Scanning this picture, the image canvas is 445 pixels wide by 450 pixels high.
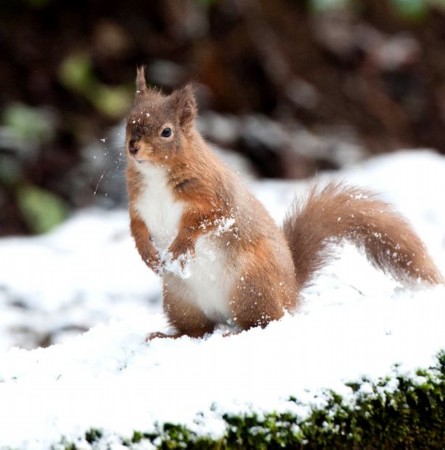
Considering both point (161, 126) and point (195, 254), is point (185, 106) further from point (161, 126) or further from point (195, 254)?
point (195, 254)

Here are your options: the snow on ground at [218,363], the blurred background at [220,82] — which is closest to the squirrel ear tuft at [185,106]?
the snow on ground at [218,363]

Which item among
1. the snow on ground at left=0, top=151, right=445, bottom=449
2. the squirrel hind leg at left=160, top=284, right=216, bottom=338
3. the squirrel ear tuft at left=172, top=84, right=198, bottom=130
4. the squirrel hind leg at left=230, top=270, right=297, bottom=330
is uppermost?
the squirrel ear tuft at left=172, top=84, right=198, bottom=130

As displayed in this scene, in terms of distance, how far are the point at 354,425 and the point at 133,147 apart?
2.82 feet

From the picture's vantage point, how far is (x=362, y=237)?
8.86 feet

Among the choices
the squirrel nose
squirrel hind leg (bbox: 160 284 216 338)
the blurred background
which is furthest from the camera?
the blurred background

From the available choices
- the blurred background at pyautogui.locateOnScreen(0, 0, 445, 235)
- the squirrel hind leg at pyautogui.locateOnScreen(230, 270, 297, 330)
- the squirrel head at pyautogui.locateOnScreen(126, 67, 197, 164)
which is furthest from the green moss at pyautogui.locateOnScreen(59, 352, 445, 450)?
the blurred background at pyautogui.locateOnScreen(0, 0, 445, 235)

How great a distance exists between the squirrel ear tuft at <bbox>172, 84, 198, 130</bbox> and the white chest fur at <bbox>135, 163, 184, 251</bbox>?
16 centimetres

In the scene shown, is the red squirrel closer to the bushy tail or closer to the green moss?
the bushy tail

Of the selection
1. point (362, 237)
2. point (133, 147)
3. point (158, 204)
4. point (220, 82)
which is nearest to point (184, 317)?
point (158, 204)

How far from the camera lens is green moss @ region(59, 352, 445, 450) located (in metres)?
1.79

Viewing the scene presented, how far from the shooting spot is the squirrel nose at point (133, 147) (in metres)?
2.33

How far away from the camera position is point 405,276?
8.82ft

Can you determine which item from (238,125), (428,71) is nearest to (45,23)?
(238,125)

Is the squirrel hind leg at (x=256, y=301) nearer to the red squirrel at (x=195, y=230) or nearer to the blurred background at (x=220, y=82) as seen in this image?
the red squirrel at (x=195, y=230)
